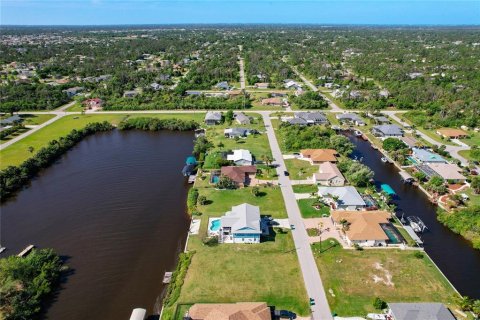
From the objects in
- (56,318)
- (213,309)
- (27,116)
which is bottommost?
(56,318)

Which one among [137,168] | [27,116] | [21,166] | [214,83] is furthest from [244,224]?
[214,83]

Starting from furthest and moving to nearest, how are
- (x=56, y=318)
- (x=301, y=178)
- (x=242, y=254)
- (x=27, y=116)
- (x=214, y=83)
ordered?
(x=214, y=83), (x=27, y=116), (x=301, y=178), (x=242, y=254), (x=56, y=318)

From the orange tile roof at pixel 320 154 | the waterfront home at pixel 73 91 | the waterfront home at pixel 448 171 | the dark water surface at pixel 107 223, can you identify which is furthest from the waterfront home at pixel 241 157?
the waterfront home at pixel 73 91

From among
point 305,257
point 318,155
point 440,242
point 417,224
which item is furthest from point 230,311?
point 318,155

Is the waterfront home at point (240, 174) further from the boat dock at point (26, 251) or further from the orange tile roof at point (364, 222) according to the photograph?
the boat dock at point (26, 251)

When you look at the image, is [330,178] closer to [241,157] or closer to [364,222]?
[364,222]

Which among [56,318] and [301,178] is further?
[301,178]

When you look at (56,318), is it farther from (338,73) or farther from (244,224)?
(338,73)
